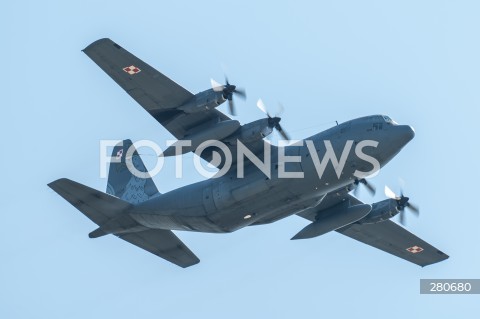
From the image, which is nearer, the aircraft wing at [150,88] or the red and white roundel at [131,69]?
the aircraft wing at [150,88]

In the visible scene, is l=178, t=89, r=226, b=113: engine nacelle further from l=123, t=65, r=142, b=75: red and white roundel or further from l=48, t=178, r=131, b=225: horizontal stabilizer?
l=48, t=178, r=131, b=225: horizontal stabilizer

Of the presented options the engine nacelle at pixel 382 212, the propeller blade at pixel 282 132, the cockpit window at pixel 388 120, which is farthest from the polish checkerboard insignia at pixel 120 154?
the cockpit window at pixel 388 120

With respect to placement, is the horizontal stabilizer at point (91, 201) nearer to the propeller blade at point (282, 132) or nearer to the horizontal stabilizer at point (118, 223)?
the horizontal stabilizer at point (118, 223)

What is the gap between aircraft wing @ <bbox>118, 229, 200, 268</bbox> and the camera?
45750 millimetres

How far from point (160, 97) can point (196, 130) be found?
81.0 inches

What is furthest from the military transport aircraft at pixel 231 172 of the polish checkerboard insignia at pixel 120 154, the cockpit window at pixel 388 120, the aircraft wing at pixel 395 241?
the polish checkerboard insignia at pixel 120 154

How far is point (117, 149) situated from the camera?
48344mm

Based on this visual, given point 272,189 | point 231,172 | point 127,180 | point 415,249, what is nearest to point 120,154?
point 127,180

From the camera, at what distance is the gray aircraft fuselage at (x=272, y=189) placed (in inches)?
1585

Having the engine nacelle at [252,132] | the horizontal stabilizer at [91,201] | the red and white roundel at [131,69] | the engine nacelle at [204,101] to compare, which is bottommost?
the horizontal stabilizer at [91,201]

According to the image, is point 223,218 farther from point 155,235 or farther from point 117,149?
point 117,149

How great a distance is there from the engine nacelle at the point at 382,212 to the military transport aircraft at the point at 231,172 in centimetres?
5

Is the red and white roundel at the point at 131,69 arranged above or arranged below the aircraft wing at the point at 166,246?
above

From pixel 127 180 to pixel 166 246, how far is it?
11.8ft
